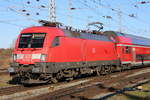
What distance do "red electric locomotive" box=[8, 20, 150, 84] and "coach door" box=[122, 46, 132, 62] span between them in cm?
350

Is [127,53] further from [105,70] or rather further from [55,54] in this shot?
[55,54]

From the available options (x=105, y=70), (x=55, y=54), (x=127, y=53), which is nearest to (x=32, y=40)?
(x=55, y=54)

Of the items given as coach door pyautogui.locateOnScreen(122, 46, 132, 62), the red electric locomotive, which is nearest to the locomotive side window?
the red electric locomotive

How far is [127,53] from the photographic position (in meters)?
23.9

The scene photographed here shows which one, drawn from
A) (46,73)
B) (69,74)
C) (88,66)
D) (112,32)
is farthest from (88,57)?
(112,32)

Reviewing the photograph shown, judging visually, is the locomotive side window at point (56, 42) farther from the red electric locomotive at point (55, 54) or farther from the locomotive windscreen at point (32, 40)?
the locomotive windscreen at point (32, 40)

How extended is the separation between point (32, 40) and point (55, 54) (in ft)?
5.44

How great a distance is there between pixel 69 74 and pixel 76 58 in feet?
3.75

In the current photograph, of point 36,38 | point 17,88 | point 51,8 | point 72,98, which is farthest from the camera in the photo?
point 51,8

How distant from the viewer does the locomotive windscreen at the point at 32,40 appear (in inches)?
577

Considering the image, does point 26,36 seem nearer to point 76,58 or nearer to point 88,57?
point 76,58

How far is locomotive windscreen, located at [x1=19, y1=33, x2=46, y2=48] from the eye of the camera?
14664mm

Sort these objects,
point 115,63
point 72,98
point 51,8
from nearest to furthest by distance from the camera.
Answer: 1. point 72,98
2. point 115,63
3. point 51,8

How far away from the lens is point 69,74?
52.8ft
